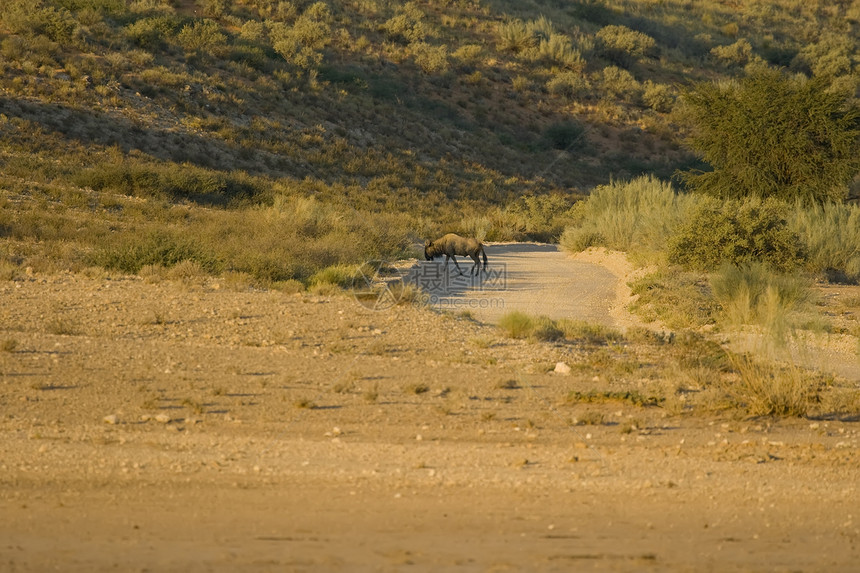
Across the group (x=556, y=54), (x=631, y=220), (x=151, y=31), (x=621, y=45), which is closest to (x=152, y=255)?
(x=631, y=220)

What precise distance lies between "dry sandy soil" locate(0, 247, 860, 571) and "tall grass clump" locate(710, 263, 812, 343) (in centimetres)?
228

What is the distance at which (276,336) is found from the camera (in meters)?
10.4

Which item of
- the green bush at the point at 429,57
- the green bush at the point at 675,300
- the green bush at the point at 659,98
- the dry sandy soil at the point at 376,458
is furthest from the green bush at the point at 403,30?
the dry sandy soil at the point at 376,458

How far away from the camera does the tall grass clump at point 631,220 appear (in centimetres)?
2159

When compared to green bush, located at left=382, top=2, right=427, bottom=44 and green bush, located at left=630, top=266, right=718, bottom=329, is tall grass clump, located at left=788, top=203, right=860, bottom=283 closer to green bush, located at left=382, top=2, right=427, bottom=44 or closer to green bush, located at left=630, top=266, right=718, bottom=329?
green bush, located at left=630, top=266, right=718, bottom=329

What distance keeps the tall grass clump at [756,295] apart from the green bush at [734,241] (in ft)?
4.96

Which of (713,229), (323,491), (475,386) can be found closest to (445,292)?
(713,229)

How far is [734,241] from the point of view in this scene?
17.0 meters

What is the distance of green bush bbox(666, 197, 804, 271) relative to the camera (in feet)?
55.7

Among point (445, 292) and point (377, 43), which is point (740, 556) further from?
point (377, 43)

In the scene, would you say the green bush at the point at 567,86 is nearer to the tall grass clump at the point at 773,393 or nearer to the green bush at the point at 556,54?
the green bush at the point at 556,54

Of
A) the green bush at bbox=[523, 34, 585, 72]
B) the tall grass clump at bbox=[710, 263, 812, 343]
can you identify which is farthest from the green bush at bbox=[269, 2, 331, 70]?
the tall grass clump at bbox=[710, 263, 812, 343]

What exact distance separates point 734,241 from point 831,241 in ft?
14.0

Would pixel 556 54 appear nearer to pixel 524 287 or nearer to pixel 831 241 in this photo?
pixel 831 241
